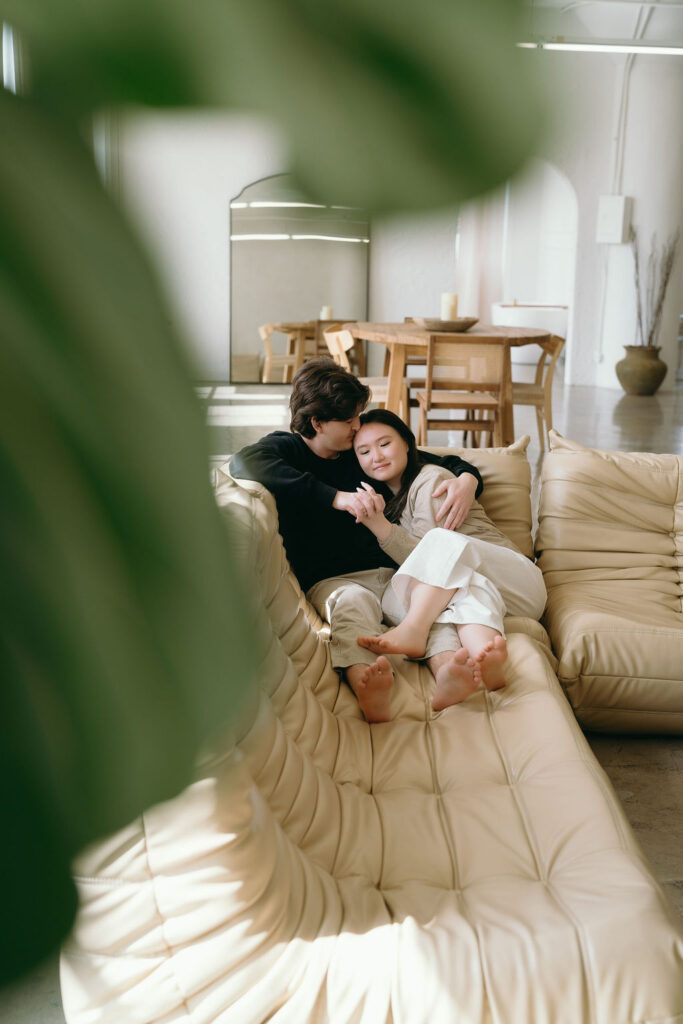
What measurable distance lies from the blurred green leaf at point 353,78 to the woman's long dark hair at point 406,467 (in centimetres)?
288

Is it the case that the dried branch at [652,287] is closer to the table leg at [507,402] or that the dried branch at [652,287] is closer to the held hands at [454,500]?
the table leg at [507,402]

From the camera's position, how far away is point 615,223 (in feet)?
35.4

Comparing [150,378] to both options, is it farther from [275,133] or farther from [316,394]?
[316,394]

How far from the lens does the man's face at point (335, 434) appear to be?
3.03 meters

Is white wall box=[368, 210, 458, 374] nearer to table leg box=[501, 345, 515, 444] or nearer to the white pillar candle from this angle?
the white pillar candle

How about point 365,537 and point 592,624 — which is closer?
point 592,624

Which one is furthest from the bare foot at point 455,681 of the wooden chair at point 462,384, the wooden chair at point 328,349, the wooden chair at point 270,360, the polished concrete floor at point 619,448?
the wooden chair at point 462,384

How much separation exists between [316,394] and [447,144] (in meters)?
2.85

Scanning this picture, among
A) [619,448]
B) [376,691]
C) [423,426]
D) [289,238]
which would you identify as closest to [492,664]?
[376,691]

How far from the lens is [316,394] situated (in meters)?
2.96

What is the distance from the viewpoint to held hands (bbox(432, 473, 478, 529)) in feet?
9.69

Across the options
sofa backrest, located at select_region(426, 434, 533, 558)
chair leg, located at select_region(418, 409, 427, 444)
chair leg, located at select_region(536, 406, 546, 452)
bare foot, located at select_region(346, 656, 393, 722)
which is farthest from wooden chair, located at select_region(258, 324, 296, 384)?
chair leg, located at select_region(536, 406, 546, 452)

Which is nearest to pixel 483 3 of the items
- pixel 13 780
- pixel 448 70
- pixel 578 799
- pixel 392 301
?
pixel 448 70

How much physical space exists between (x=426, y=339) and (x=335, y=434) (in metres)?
2.15
